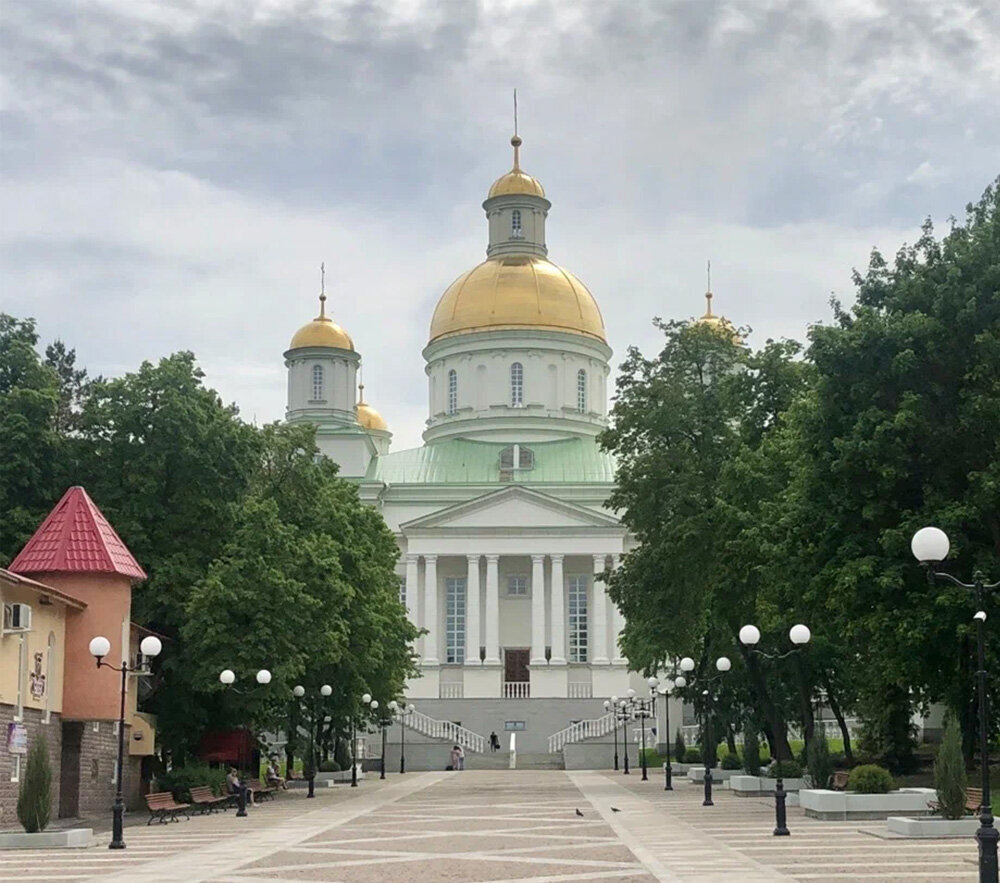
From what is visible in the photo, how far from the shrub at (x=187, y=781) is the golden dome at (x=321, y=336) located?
48897 mm

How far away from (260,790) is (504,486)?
40754 mm

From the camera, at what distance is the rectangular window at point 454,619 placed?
81.1 meters

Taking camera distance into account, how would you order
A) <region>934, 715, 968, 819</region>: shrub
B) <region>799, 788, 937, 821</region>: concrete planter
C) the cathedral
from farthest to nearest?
the cathedral < <region>799, 788, 937, 821</region>: concrete planter < <region>934, 715, 968, 819</region>: shrub

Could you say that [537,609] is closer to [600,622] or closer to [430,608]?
[600,622]

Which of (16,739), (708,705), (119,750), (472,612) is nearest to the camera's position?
(119,750)

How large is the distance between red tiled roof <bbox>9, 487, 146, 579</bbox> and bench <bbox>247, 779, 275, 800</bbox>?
365 inches

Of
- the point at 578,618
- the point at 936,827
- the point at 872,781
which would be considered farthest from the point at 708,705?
the point at 578,618

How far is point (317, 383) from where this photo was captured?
87.3 m

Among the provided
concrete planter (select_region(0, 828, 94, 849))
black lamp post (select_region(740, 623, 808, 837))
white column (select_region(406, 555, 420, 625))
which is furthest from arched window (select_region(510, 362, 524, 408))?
concrete planter (select_region(0, 828, 94, 849))

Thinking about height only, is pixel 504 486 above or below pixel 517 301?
below

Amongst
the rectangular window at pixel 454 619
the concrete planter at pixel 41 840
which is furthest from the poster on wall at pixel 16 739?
the rectangular window at pixel 454 619

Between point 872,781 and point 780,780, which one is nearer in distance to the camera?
point 780,780

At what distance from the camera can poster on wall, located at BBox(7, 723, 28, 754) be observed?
30.0 metres

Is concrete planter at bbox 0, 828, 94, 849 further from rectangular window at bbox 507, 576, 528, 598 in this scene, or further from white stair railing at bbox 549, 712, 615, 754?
rectangular window at bbox 507, 576, 528, 598
